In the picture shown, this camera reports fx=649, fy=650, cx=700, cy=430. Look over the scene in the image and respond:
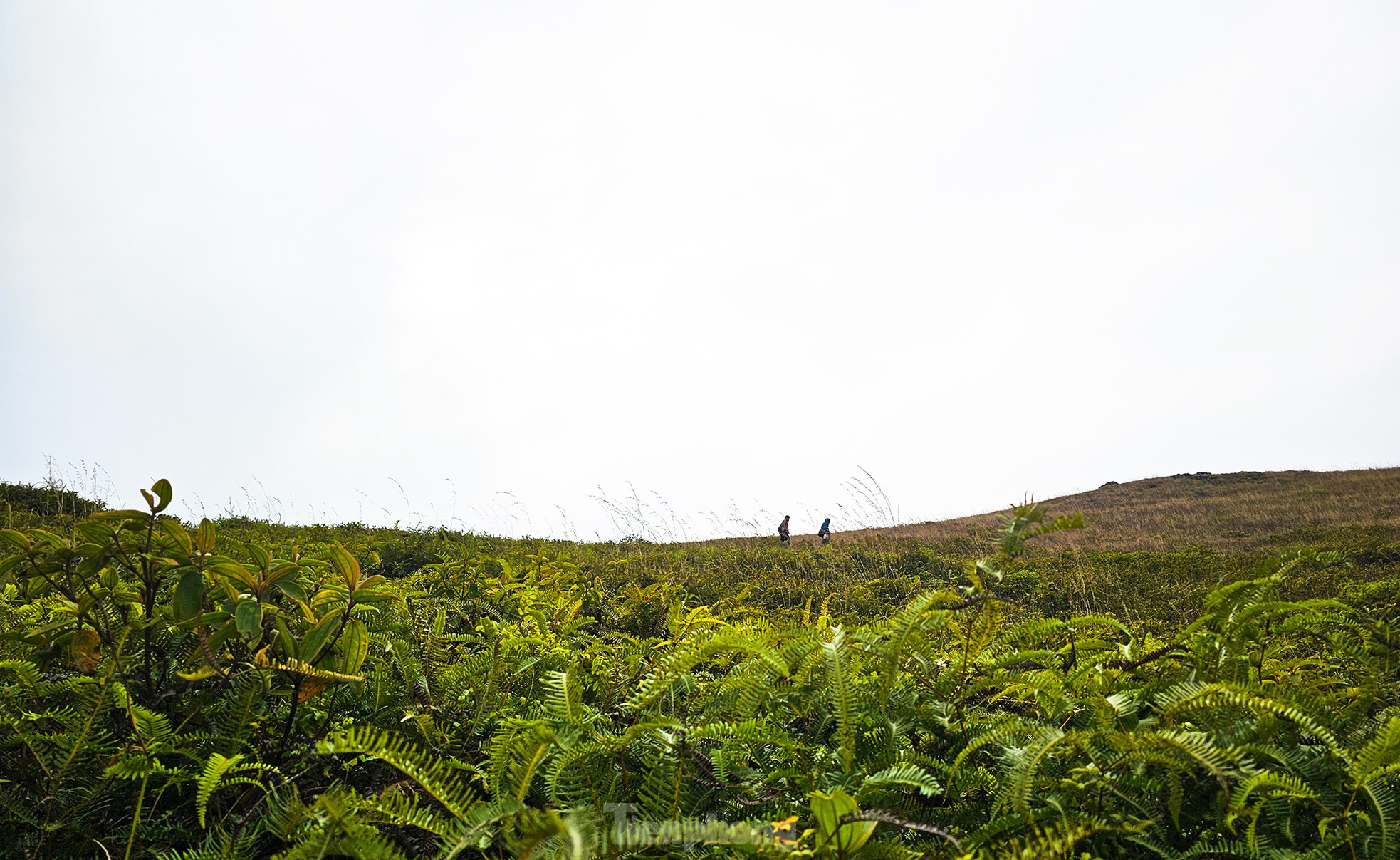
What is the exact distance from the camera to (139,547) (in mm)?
1439

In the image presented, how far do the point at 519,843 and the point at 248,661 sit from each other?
949mm

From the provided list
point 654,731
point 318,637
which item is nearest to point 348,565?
point 318,637

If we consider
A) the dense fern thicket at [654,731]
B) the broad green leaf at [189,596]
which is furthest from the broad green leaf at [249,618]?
the broad green leaf at [189,596]

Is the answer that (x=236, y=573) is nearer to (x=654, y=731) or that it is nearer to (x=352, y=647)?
(x=352, y=647)

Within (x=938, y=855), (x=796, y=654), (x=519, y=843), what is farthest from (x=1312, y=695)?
(x=519, y=843)

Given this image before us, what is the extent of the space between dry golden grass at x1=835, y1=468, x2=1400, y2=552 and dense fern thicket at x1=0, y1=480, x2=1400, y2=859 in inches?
443

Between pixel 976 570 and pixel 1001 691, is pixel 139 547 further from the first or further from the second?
pixel 1001 691

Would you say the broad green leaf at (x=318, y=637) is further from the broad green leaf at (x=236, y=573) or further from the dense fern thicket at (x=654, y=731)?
the broad green leaf at (x=236, y=573)

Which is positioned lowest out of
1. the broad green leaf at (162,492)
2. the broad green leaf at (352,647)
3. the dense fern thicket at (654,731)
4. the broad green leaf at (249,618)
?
the dense fern thicket at (654,731)

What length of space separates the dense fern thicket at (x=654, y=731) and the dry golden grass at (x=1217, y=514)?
11.2 meters

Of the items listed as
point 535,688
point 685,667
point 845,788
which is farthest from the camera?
point 535,688

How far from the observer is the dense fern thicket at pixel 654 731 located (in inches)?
38.1

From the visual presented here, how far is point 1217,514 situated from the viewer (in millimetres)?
20734

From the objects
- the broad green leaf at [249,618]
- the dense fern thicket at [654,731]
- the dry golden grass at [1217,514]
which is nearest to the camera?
the dense fern thicket at [654,731]
